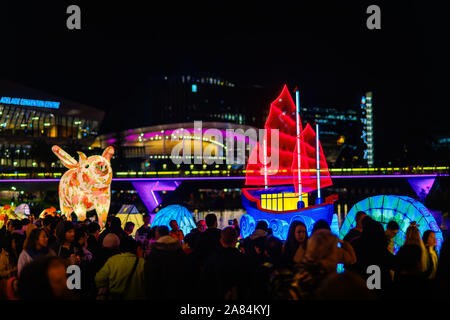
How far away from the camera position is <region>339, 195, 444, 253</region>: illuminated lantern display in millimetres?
12023

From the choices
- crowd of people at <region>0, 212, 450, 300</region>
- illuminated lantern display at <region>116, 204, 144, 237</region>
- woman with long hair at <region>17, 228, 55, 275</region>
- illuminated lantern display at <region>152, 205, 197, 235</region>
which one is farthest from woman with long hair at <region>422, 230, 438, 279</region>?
illuminated lantern display at <region>116, 204, 144, 237</region>

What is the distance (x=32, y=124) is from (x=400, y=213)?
97.8m

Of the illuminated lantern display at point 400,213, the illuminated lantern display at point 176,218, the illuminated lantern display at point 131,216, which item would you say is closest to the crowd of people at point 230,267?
the illuminated lantern display at point 400,213

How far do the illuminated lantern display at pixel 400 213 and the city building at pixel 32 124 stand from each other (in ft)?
254

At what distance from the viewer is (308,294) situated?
16.0ft

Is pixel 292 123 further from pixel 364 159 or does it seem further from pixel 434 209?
pixel 364 159

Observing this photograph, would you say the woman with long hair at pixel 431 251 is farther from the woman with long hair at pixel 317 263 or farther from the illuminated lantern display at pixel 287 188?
the illuminated lantern display at pixel 287 188

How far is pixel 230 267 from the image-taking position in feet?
19.8

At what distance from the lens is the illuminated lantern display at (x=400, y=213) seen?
12.0 metres

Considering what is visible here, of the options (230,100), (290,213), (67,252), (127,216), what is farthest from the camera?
(230,100)

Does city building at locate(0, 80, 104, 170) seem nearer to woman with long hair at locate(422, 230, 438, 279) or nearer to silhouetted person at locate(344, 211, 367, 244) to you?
silhouetted person at locate(344, 211, 367, 244)

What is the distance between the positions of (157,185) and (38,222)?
151ft

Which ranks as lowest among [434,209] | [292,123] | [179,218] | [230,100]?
[434,209]
